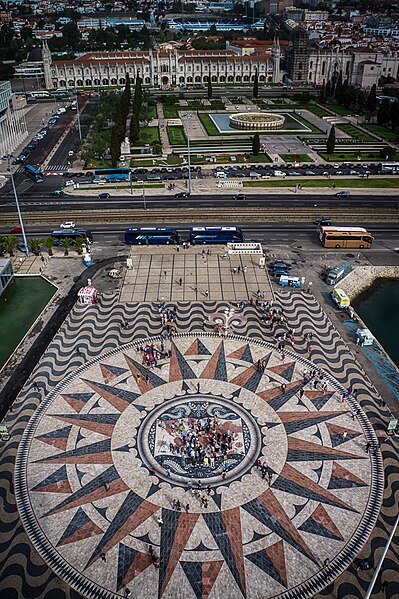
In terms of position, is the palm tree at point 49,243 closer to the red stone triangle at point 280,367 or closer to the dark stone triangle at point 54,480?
the red stone triangle at point 280,367

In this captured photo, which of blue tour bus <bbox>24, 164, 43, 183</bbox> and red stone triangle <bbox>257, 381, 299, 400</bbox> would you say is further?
blue tour bus <bbox>24, 164, 43, 183</bbox>

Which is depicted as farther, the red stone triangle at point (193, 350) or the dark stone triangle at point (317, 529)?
the red stone triangle at point (193, 350)

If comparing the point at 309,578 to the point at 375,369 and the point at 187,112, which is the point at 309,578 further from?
the point at 187,112

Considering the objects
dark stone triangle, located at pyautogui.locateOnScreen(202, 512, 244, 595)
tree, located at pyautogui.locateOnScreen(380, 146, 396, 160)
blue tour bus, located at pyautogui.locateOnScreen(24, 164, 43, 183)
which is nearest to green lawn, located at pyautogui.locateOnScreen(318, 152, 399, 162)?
tree, located at pyautogui.locateOnScreen(380, 146, 396, 160)

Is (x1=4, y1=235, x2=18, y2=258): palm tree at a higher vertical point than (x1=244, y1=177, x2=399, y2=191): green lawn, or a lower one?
higher

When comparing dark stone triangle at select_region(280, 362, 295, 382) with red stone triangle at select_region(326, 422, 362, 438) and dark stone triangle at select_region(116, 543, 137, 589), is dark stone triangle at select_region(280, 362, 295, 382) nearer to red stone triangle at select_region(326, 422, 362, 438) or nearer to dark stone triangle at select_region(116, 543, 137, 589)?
red stone triangle at select_region(326, 422, 362, 438)

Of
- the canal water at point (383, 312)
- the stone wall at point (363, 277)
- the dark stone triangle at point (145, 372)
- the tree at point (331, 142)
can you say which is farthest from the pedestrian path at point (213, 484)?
the tree at point (331, 142)

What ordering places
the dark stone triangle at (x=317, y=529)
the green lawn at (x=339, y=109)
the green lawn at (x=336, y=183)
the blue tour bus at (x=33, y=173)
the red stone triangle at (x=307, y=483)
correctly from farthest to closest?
the green lawn at (x=339, y=109) → the blue tour bus at (x=33, y=173) → the green lawn at (x=336, y=183) → the red stone triangle at (x=307, y=483) → the dark stone triangle at (x=317, y=529)
